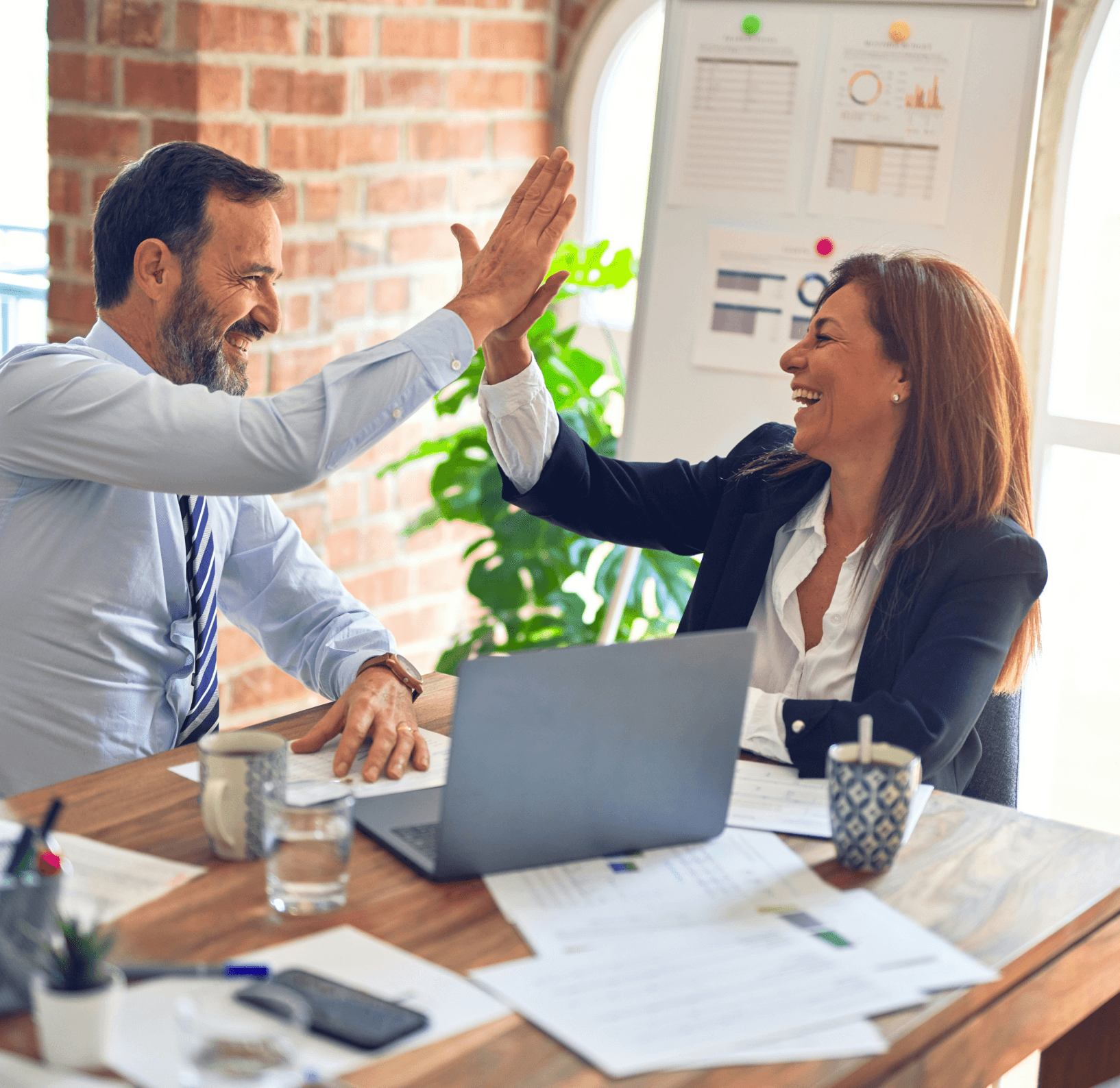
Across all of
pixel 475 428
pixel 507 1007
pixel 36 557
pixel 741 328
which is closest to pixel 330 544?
pixel 475 428

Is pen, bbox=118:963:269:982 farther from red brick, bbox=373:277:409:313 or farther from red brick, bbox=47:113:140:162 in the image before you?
red brick, bbox=373:277:409:313

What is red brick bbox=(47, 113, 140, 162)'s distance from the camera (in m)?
2.49

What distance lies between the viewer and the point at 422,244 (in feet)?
10.3

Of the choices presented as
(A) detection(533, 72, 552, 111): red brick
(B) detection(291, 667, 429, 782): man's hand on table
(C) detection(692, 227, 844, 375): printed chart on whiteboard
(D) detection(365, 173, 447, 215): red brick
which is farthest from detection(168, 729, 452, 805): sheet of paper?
(A) detection(533, 72, 552, 111): red brick

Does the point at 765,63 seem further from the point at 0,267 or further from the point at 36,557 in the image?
the point at 0,267

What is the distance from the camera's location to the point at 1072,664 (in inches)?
113

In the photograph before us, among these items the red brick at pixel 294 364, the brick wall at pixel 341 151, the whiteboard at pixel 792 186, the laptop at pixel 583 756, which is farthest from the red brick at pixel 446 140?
the laptop at pixel 583 756

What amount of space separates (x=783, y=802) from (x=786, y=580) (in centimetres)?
52

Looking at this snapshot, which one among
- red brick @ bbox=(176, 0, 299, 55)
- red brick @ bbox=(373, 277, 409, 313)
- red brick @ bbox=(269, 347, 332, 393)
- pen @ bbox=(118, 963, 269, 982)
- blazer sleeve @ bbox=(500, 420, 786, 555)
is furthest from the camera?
red brick @ bbox=(373, 277, 409, 313)

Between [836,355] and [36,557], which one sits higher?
[836,355]

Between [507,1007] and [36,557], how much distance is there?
96cm

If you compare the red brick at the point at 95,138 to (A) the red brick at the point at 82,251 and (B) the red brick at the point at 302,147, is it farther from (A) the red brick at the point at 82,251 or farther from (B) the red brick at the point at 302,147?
(B) the red brick at the point at 302,147

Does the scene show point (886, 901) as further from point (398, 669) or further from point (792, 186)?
point (792, 186)

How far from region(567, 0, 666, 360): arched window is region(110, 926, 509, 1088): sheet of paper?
242cm
